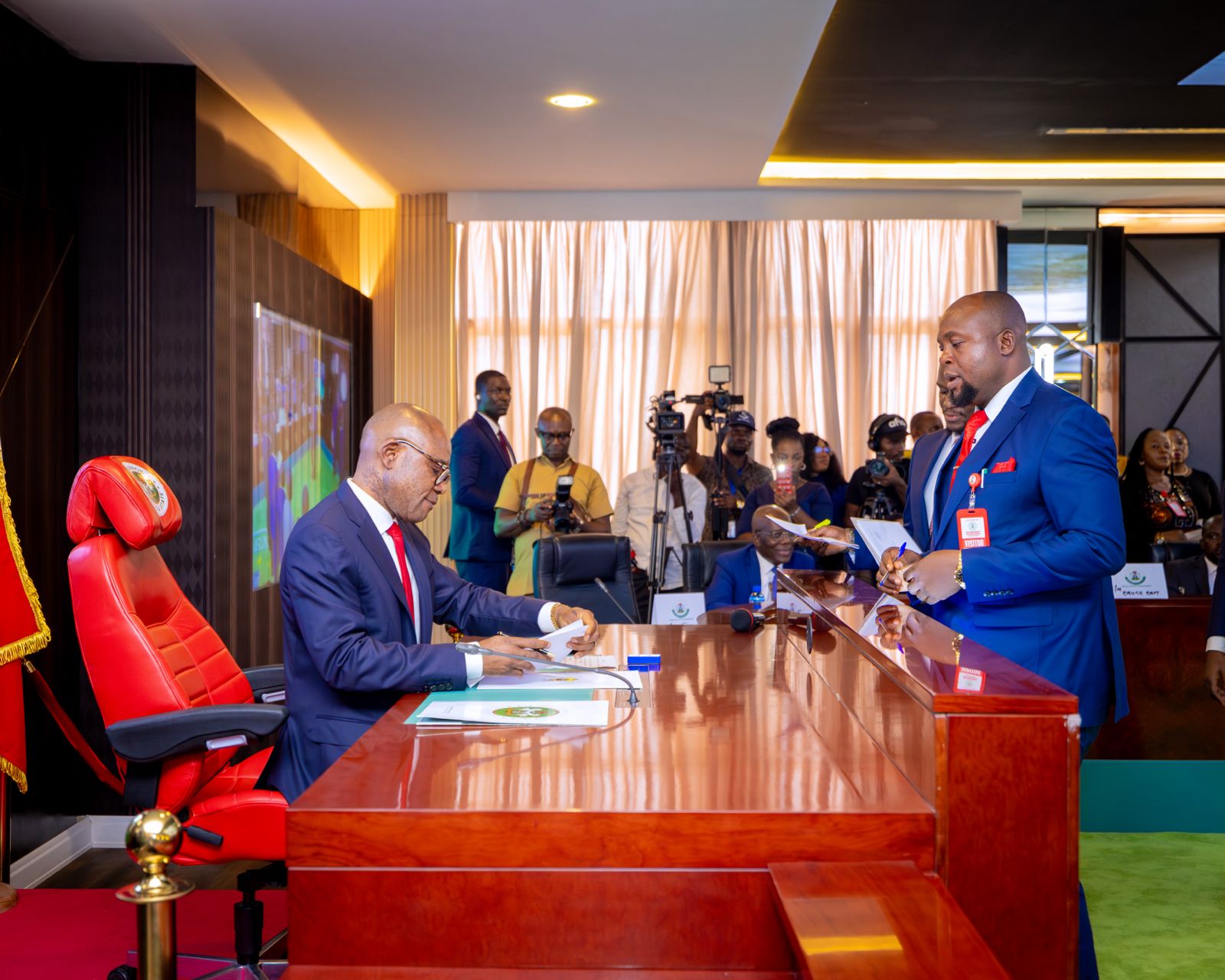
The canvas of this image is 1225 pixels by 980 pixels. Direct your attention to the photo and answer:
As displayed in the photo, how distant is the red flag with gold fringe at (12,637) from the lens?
10.6 feet

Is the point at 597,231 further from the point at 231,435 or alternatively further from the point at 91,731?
the point at 91,731

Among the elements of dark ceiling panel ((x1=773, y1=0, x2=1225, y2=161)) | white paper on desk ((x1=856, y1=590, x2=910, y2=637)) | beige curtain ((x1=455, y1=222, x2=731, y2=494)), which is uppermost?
dark ceiling panel ((x1=773, y1=0, x2=1225, y2=161))

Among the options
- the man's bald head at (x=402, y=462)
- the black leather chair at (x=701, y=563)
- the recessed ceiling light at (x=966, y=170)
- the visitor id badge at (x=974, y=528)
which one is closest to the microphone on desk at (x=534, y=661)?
the man's bald head at (x=402, y=462)

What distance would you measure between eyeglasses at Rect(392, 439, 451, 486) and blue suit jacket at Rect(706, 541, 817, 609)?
176cm

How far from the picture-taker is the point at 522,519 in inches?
212

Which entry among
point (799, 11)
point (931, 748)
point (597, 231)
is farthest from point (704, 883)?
point (597, 231)

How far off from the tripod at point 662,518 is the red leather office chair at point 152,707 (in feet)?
9.69

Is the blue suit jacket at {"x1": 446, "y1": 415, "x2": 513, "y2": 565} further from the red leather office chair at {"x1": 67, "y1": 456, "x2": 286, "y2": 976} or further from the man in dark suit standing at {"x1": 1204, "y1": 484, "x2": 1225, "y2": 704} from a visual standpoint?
the man in dark suit standing at {"x1": 1204, "y1": 484, "x2": 1225, "y2": 704}

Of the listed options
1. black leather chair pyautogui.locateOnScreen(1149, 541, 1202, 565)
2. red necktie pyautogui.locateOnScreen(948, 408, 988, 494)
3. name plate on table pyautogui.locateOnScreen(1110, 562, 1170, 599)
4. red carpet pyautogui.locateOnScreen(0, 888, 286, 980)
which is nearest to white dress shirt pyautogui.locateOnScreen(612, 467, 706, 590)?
name plate on table pyautogui.locateOnScreen(1110, 562, 1170, 599)

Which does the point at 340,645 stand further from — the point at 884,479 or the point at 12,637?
the point at 884,479

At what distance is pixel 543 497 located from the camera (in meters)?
5.50

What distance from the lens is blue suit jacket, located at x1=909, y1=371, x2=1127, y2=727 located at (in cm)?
215

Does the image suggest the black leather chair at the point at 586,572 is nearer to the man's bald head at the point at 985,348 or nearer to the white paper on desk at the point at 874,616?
the white paper on desk at the point at 874,616

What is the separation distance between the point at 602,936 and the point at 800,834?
0.89 feet
